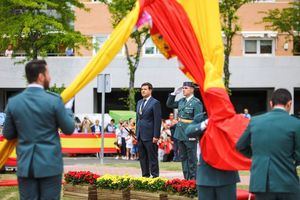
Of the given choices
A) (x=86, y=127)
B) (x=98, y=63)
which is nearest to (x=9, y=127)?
(x=98, y=63)

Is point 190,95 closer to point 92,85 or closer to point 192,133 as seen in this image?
point 192,133

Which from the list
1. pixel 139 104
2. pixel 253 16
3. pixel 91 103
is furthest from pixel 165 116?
pixel 139 104

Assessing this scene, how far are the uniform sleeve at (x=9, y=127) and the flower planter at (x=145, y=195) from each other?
11.6 feet

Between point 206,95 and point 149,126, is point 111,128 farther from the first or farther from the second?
point 206,95

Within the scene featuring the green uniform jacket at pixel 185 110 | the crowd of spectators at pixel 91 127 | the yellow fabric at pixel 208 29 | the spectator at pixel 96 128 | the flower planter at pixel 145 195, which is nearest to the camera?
the yellow fabric at pixel 208 29

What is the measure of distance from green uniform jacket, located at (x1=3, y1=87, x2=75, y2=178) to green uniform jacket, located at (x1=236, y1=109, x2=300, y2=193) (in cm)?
202

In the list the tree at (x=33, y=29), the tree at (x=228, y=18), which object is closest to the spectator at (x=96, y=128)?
the tree at (x=33, y=29)

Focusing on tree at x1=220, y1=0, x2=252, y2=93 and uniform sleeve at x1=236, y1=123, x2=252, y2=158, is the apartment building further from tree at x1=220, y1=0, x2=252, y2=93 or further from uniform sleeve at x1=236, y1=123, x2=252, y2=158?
uniform sleeve at x1=236, y1=123, x2=252, y2=158

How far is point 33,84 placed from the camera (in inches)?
275

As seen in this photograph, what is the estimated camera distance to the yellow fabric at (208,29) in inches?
361

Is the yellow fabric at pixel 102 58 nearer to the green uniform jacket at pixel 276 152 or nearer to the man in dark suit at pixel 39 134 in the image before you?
the man in dark suit at pixel 39 134

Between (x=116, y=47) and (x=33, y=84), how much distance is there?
6.26ft

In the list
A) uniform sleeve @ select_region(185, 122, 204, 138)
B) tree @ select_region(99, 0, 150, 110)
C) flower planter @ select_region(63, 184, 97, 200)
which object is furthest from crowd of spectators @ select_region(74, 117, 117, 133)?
uniform sleeve @ select_region(185, 122, 204, 138)

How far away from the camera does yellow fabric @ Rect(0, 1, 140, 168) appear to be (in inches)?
318
